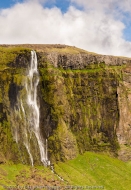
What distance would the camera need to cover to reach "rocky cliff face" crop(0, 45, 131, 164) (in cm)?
6500

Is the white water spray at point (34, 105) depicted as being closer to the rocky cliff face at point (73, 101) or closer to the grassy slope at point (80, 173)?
the rocky cliff face at point (73, 101)

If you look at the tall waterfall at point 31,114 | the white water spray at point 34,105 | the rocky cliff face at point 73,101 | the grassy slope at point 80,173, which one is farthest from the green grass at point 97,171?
the tall waterfall at point 31,114

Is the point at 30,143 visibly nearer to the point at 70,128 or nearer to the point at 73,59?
the point at 70,128

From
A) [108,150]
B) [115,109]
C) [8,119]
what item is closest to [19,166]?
[8,119]

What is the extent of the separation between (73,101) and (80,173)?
2005 centimetres

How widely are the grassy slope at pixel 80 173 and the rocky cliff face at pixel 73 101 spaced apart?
257 centimetres

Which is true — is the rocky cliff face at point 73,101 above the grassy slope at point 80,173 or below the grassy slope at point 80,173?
above

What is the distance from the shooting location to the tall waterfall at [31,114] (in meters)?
64.8

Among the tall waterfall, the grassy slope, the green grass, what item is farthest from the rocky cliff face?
the grassy slope

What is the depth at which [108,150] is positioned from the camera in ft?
248

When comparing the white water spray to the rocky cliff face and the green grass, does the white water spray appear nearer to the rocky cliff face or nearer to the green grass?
the rocky cliff face

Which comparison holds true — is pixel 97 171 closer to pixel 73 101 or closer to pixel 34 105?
pixel 73 101

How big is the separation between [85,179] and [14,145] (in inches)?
638

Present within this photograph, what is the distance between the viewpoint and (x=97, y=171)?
6619 cm
